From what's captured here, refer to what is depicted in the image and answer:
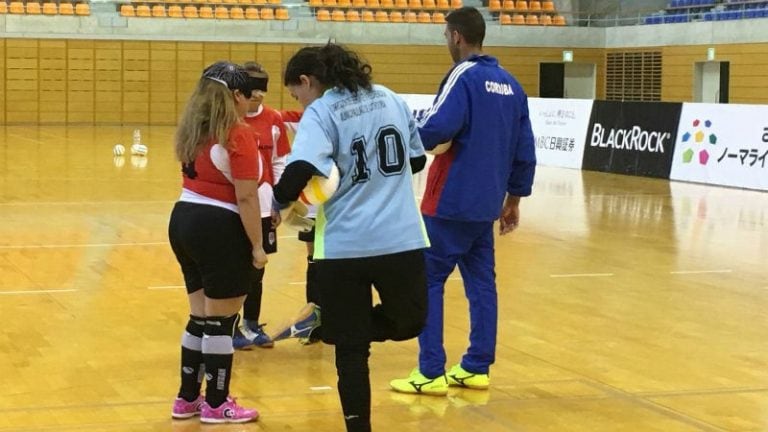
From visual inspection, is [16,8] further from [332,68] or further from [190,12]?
[332,68]

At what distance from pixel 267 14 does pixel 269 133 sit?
91.1 feet

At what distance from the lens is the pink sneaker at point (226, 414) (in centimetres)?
514

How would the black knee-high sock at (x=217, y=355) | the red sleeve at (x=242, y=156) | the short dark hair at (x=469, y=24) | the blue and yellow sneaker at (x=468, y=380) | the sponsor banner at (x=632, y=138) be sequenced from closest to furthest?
the red sleeve at (x=242, y=156)
the black knee-high sock at (x=217, y=355)
the short dark hair at (x=469, y=24)
the blue and yellow sneaker at (x=468, y=380)
the sponsor banner at (x=632, y=138)

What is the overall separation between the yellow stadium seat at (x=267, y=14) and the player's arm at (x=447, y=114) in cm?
2883

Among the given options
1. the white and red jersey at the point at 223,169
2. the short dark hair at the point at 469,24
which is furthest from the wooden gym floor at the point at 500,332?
the short dark hair at the point at 469,24

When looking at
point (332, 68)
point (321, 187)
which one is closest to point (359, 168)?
point (321, 187)

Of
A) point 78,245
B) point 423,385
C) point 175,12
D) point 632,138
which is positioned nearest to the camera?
point 423,385

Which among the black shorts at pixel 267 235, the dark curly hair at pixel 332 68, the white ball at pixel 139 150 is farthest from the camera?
the white ball at pixel 139 150

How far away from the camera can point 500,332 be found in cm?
723

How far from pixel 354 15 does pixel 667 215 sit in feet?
71.4

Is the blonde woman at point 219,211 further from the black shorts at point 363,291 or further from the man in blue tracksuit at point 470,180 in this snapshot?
the man in blue tracksuit at point 470,180

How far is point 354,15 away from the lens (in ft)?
113

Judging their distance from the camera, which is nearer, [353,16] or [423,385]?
[423,385]

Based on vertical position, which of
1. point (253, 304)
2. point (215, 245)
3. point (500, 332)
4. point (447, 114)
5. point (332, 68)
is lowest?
point (500, 332)
